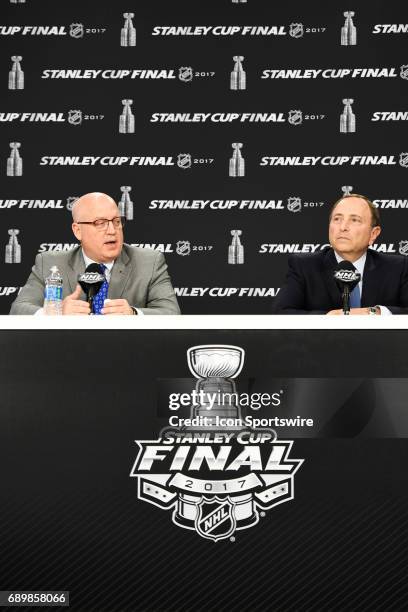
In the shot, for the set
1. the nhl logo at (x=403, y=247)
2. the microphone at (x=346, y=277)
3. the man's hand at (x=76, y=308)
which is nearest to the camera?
the microphone at (x=346, y=277)

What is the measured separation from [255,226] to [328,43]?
123 cm

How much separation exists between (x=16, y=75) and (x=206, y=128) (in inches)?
49.1

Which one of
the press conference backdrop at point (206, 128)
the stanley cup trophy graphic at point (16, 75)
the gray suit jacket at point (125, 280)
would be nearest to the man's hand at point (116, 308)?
the gray suit jacket at point (125, 280)

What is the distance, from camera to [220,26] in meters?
5.59

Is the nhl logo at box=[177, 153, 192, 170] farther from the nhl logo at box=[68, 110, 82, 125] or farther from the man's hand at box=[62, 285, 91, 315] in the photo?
the man's hand at box=[62, 285, 91, 315]

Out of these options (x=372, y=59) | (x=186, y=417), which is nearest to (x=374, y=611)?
(x=186, y=417)

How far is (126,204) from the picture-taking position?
555 cm

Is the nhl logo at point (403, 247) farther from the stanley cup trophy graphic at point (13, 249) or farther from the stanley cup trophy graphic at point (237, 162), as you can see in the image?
the stanley cup trophy graphic at point (13, 249)

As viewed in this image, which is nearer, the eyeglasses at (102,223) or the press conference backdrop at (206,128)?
the eyeglasses at (102,223)

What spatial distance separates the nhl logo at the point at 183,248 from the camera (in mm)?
5527

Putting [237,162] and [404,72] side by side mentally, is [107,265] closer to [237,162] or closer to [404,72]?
[237,162]

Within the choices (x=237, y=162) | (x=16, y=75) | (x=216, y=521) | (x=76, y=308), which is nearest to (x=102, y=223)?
(x=76, y=308)

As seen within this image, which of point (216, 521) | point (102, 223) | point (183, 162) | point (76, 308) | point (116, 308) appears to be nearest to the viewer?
point (216, 521)

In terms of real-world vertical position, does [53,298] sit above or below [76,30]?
below
